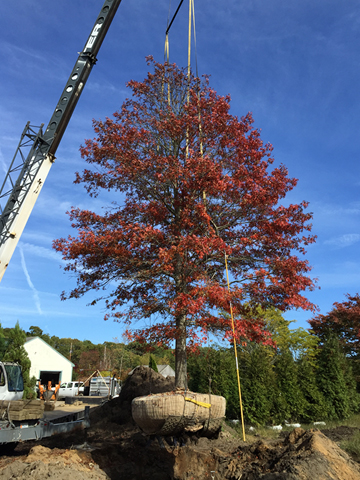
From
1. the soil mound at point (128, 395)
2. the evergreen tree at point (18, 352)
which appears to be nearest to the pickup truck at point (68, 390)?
the evergreen tree at point (18, 352)

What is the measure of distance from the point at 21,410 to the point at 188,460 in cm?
421

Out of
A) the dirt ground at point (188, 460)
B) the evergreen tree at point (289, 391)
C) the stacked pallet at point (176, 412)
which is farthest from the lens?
the evergreen tree at point (289, 391)

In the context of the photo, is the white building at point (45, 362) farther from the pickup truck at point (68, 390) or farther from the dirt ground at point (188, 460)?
the dirt ground at point (188, 460)

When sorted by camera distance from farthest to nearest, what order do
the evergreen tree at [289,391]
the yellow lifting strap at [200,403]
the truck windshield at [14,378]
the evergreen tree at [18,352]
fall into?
1. the evergreen tree at [18,352]
2. the evergreen tree at [289,391]
3. the truck windshield at [14,378]
4. the yellow lifting strap at [200,403]

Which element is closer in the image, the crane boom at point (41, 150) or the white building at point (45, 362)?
the crane boom at point (41, 150)

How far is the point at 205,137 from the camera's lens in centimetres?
1137

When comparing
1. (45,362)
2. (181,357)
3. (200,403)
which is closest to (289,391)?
(181,357)

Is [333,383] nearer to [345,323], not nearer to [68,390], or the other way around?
[345,323]

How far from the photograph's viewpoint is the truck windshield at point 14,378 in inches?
411

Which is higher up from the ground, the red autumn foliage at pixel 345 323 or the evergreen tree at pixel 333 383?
the red autumn foliage at pixel 345 323

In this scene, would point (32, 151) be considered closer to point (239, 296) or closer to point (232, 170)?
point (232, 170)

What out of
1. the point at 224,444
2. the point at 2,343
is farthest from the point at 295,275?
the point at 2,343

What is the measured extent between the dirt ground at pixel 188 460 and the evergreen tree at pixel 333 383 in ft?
19.9

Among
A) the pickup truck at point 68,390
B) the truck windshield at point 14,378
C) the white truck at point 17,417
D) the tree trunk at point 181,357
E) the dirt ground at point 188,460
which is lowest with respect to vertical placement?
the dirt ground at point 188,460
